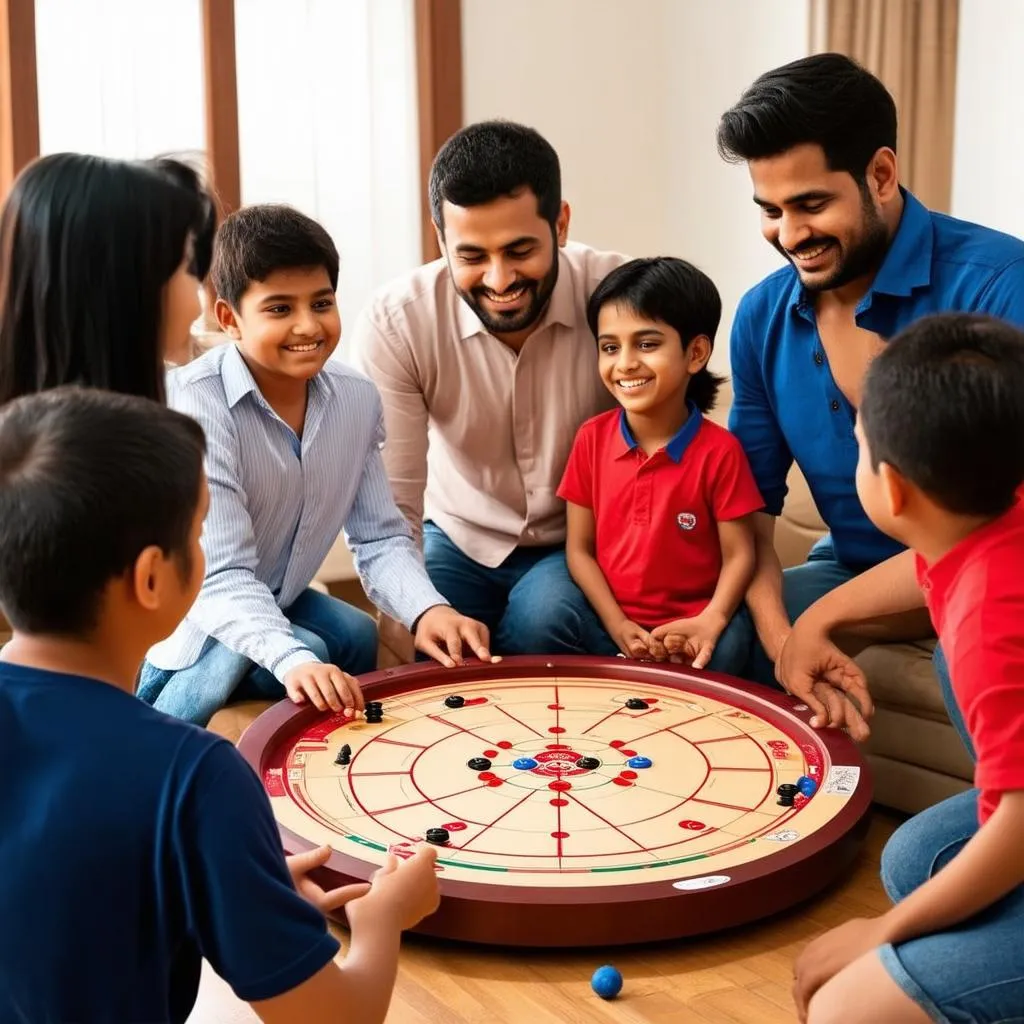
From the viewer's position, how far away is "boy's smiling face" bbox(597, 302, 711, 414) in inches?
116

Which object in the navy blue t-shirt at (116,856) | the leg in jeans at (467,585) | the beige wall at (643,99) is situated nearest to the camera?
the navy blue t-shirt at (116,856)

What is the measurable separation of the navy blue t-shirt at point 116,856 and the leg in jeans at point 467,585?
2.13 m

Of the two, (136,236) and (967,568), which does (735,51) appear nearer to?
(136,236)

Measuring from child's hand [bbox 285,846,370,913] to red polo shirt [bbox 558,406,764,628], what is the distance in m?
1.39

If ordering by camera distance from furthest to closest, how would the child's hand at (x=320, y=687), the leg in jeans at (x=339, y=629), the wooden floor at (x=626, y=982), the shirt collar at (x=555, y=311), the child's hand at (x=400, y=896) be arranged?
the shirt collar at (x=555, y=311) → the leg in jeans at (x=339, y=629) → the child's hand at (x=320, y=687) → the wooden floor at (x=626, y=982) → the child's hand at (x=400, y=896)

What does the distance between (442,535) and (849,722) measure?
134 cm

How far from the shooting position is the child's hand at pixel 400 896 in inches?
62.8

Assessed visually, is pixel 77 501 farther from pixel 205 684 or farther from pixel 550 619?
pixel 550 619

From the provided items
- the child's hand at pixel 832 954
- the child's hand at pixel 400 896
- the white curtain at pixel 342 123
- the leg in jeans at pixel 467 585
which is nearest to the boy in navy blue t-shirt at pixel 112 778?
the child's hand at pixel 400 896

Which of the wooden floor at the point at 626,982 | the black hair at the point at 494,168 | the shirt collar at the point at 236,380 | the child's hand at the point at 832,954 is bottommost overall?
the wooden floor at the point at 626,982

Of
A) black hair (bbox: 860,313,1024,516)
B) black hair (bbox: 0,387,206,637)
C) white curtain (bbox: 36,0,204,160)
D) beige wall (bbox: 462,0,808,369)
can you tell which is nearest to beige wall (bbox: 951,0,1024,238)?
beige wall (bbox: 462,0,808,369)

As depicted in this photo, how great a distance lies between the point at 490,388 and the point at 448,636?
2.44ft

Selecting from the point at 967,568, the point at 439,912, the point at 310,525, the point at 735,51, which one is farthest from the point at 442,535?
the point at 735,51

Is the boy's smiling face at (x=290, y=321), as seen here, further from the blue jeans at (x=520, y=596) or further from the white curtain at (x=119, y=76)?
the white curtain at (x=119, y=76)
